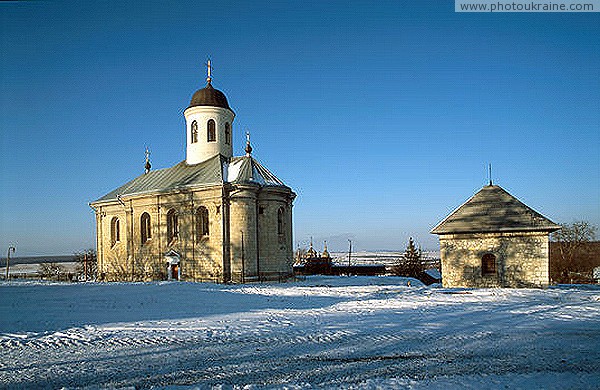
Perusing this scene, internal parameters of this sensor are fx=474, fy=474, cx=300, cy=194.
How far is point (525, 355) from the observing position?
386 inches

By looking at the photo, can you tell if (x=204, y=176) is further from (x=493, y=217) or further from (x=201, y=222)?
(x=493, y=217)

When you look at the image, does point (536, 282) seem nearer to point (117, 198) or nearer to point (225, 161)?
point (225, 161)

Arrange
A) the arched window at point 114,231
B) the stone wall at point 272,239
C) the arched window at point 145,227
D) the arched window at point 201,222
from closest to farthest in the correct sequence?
the stone wall at point 272,239, the arched window at point 201,222, the arched window at point 145,227, the arched window at point 114,231

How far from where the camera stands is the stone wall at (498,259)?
24.5 m

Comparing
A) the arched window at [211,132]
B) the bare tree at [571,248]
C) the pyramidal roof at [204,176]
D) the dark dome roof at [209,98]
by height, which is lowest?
the bare tree at [571,248]

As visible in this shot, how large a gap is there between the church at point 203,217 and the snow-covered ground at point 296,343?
12.0 meters

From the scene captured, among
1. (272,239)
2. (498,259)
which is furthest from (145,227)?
(498,259)

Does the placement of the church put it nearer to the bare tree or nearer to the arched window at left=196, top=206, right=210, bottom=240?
the arched window at left=196, top=206, right=210, bottom=240

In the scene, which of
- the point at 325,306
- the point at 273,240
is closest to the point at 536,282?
the point at 325,306

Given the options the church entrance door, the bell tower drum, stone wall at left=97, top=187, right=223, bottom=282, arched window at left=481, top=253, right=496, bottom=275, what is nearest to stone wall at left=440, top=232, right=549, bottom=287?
arched window at left=481, top=253, right=496, bottom=275

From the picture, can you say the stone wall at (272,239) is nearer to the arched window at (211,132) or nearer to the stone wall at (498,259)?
the arched window at (211,132)

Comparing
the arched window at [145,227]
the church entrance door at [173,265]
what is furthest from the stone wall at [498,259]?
the arched window at [145,227]

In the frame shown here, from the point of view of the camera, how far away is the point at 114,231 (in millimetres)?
38531

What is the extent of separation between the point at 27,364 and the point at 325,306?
11.2 m
